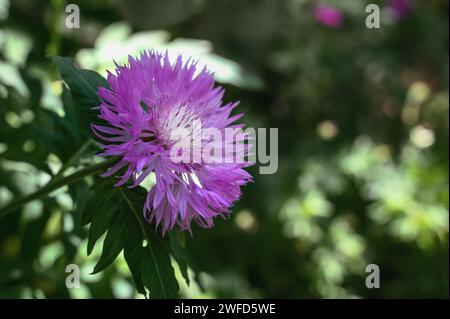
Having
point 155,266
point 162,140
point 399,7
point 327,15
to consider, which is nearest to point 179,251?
point 155,266

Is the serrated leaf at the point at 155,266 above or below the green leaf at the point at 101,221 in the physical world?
below

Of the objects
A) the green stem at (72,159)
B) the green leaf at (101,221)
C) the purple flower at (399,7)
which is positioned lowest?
the green leaf at (101,221)

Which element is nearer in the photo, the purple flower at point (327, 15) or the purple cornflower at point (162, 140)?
the purple cornflower at point (162, 140)

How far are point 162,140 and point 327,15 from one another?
1.95 m

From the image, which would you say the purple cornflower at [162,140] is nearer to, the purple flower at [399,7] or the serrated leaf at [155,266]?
the serrated leaf at [155,266]

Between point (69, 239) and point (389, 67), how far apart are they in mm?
1914

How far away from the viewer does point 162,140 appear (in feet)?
2.94

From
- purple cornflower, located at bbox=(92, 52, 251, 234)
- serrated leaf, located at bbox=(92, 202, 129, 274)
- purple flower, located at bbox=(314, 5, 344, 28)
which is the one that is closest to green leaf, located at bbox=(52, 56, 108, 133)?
purple cornflower, located at bbox=(92, 52, 251, 234)

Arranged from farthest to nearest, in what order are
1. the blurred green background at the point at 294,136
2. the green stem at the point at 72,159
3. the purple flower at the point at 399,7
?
the purple flower at the point at 399,7
the blurred green background at the point at 294,136
the green stem at the point at 72,159

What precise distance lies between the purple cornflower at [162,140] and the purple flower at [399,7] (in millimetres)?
2114

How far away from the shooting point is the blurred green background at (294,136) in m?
1.51

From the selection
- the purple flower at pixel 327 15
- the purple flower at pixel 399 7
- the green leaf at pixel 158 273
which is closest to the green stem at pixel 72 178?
the green leaf at pixel 158 273

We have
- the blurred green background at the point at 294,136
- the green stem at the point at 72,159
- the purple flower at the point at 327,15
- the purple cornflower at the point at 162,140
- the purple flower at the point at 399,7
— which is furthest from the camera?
the purple flower at the point at 399,7

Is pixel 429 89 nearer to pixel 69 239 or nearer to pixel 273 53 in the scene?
pixel 273 53
